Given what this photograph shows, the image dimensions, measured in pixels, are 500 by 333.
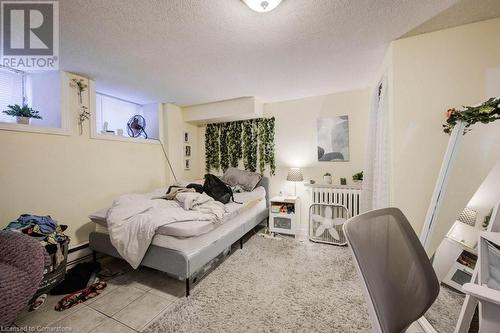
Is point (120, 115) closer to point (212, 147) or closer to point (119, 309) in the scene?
point (212, 147)

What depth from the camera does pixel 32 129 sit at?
211cm

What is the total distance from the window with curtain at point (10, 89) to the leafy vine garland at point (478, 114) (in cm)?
410

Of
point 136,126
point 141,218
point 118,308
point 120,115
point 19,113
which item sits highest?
point 120,115

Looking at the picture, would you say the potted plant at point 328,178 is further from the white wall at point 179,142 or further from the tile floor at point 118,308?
the white wall at point 179,142

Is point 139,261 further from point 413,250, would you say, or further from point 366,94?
point 366,94

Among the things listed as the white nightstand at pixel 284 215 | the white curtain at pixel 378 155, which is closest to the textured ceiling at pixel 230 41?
the white curtain at pixel 378 155

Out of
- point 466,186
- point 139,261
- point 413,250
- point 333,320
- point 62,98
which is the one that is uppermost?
point 62,98

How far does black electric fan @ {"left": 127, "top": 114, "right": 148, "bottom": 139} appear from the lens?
342 cm

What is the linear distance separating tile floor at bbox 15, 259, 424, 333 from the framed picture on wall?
7.38 ft

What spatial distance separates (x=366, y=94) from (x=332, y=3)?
6.71ft

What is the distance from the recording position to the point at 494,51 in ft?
5.22

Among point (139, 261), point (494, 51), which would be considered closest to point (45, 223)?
point (139, 261)

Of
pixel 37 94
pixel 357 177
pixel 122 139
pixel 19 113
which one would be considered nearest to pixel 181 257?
pixel 122 139

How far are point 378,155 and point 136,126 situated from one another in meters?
3.64
